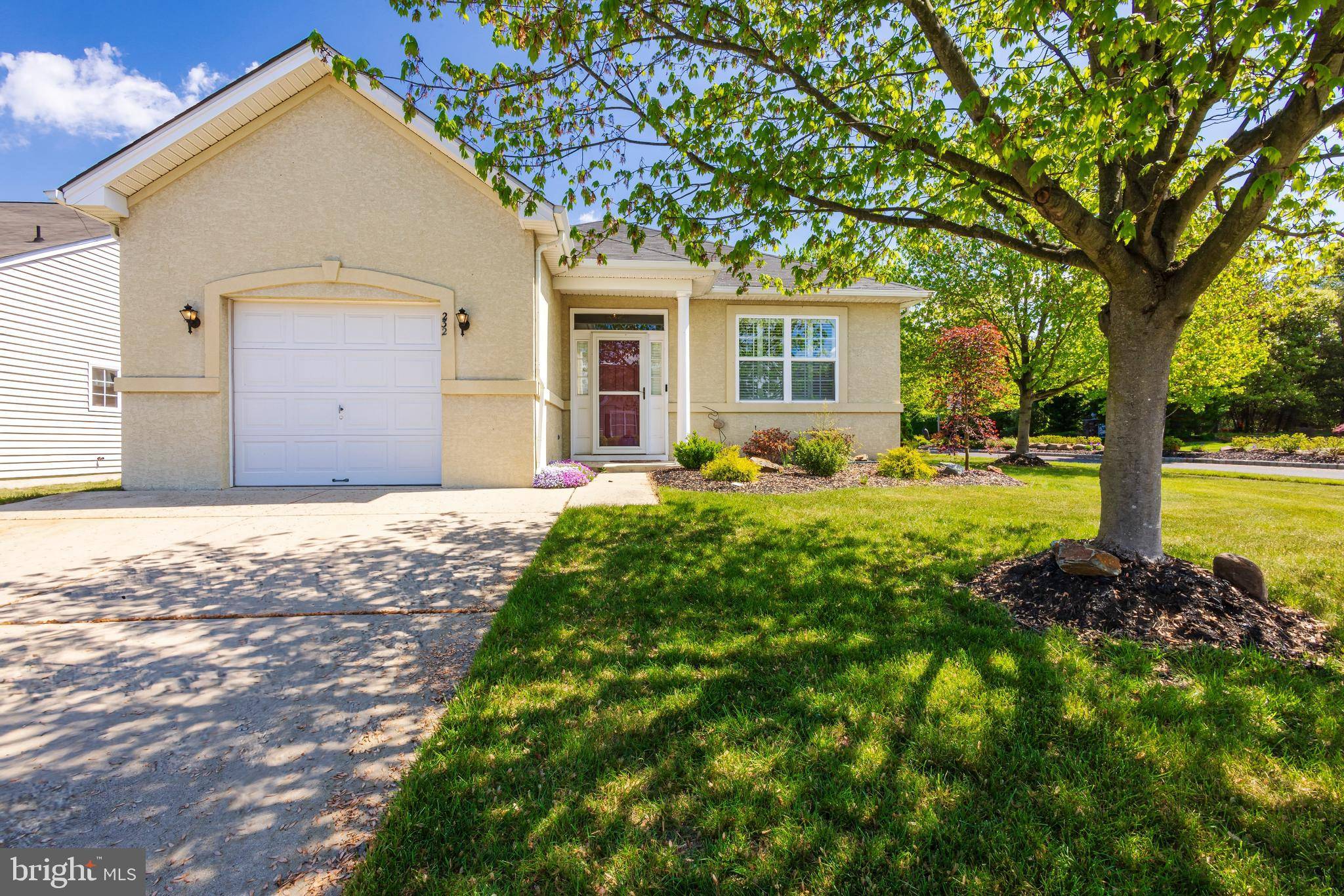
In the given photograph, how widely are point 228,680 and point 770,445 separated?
9.02m

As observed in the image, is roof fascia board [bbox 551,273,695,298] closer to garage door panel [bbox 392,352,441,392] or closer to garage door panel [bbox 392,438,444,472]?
garage door panel [bbox 392,352,441,392]

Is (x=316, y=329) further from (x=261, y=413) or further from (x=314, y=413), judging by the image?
(x=261, y=413)

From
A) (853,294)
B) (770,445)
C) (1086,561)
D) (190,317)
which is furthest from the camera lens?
(853,294)

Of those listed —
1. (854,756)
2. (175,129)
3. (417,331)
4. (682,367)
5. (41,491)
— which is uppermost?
(175,129)

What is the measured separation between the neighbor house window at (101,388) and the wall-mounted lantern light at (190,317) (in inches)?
267

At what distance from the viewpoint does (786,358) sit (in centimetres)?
1161

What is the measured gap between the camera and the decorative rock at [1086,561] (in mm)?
3145

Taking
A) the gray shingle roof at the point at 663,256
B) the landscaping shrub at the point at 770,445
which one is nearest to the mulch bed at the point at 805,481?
the landscaping shrub at the point at 770,445

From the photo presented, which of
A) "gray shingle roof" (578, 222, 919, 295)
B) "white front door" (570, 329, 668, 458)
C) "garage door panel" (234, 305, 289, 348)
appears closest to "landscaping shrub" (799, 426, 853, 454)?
"gray shingle roof" (578, 222, 919, 295)

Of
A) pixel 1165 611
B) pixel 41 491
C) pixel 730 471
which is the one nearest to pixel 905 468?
pixel 730 471

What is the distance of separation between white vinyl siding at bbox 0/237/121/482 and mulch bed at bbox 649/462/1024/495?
11.2m

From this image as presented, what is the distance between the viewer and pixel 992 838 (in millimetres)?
1547

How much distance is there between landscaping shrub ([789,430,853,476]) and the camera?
28.4 ft

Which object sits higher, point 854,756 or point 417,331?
point 417,331
